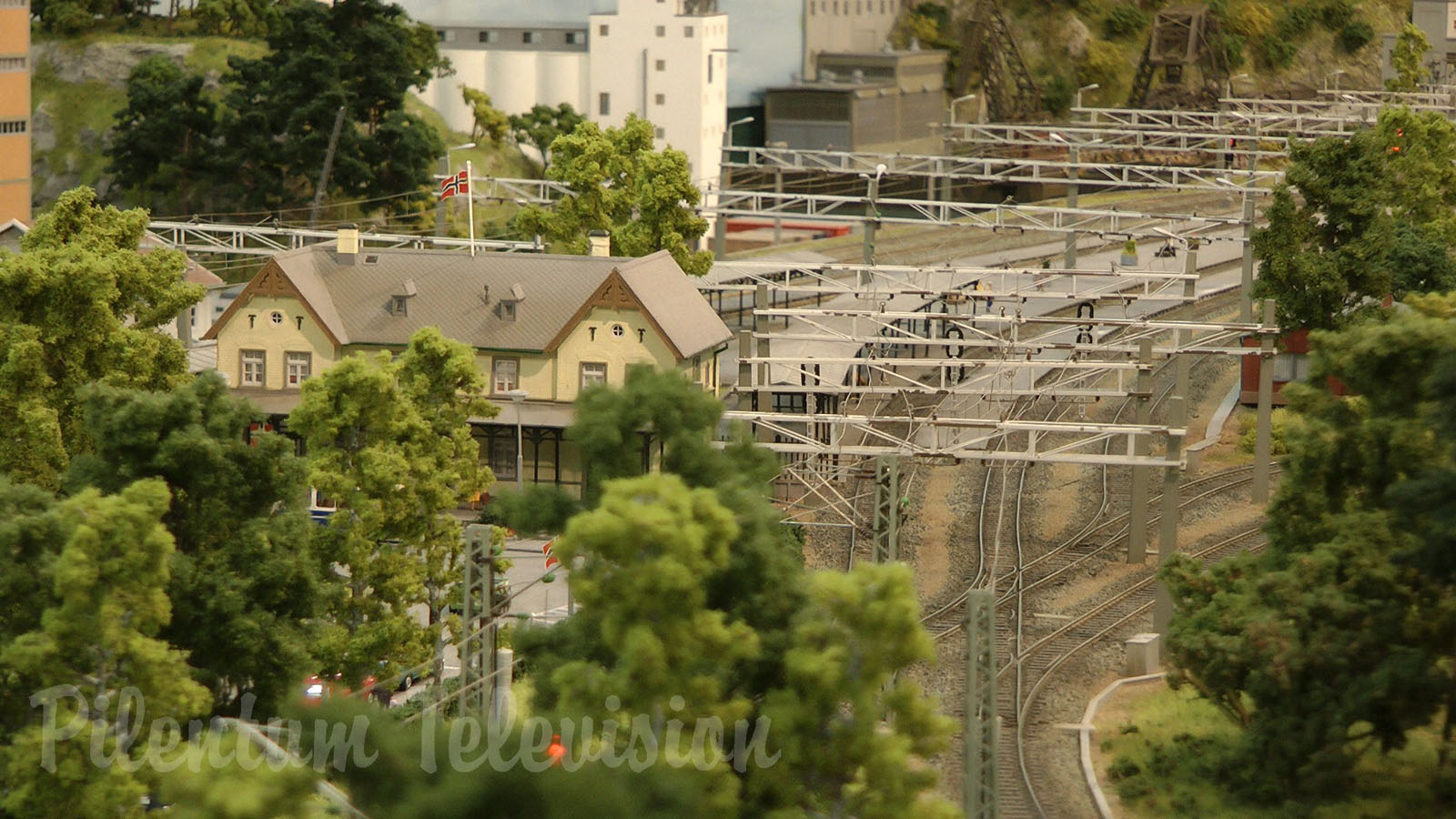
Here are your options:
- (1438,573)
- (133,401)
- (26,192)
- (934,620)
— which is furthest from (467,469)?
(26,192)

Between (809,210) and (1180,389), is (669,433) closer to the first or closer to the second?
(1180,389)

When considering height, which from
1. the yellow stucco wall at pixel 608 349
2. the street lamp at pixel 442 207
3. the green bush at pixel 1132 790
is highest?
the street lamp at pixel 442 207

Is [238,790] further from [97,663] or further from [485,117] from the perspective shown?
[485,117]

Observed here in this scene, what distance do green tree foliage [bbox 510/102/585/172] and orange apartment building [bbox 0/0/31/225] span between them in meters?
26.1

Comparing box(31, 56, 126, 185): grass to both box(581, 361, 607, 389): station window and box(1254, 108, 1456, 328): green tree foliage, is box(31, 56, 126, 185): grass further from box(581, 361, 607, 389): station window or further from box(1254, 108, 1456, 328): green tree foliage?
box(1254, 108, 1456, 328): green tree foliage

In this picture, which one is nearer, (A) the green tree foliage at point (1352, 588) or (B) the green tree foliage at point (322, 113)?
(A) the green tree foliage at point (1352, 588)

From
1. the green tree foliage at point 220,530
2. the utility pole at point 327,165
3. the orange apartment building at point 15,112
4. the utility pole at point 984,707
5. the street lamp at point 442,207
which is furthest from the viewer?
the utility pole at point 327,165

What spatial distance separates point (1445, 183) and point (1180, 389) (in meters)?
28.3

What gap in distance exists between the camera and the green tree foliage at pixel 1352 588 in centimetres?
3197

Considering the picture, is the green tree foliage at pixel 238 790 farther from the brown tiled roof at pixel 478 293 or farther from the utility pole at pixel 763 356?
the brown tiled roof at pixel 478 293

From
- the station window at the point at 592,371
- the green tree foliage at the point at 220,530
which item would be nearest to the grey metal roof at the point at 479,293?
the station window at the point at 592,371

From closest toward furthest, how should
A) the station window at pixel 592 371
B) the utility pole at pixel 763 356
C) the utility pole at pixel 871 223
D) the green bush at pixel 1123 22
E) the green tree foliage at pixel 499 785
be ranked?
the green tree foliage at pixel 499 785
the utility pole at pixel 763 356
the station window at pixel 592 371
the utility pole at pixel 871 223
the green bush at pixel 1123 22

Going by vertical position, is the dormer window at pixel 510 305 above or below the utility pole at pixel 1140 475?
above

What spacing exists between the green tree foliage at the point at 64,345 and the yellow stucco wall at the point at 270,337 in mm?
13721
